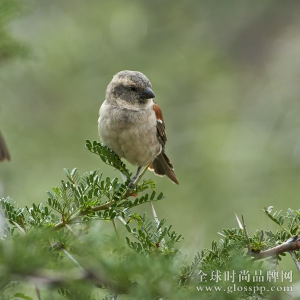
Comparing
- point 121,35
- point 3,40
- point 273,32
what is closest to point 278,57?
point 273,32

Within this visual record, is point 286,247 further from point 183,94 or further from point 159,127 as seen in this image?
point 183,94

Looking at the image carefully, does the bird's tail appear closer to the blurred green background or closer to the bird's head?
the bird's head

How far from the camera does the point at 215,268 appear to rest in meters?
2.05

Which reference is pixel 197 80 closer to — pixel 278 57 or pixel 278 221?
pixel 278 57

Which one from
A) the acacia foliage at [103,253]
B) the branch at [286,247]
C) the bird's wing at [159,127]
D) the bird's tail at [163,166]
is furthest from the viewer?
the bird's tail at [163,166]

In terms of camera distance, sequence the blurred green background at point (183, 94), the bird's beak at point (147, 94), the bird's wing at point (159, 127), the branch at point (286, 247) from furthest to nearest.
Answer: the blurred green background at point (183, 94), the bird's wing at point (159, 127), the bird's beak at point (147, 94), the branch at point (286, 247)

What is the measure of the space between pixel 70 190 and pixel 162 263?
2.88ft

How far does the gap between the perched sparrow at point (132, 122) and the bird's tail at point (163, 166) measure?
0.02m

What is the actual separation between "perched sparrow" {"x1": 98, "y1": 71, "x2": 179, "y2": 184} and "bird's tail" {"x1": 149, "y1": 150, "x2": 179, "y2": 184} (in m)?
0.02

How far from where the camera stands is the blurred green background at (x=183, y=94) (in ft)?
24.3

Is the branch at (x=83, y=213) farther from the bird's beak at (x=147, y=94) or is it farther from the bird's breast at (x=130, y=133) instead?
the bird's beak at (x=147, y=94)

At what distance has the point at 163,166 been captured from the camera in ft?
16.2

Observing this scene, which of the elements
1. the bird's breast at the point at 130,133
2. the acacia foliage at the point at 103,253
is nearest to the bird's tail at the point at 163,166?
the bird's breast at the point at 130,133

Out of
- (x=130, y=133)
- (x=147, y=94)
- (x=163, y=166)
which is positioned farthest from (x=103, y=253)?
(x=163, y=166)
